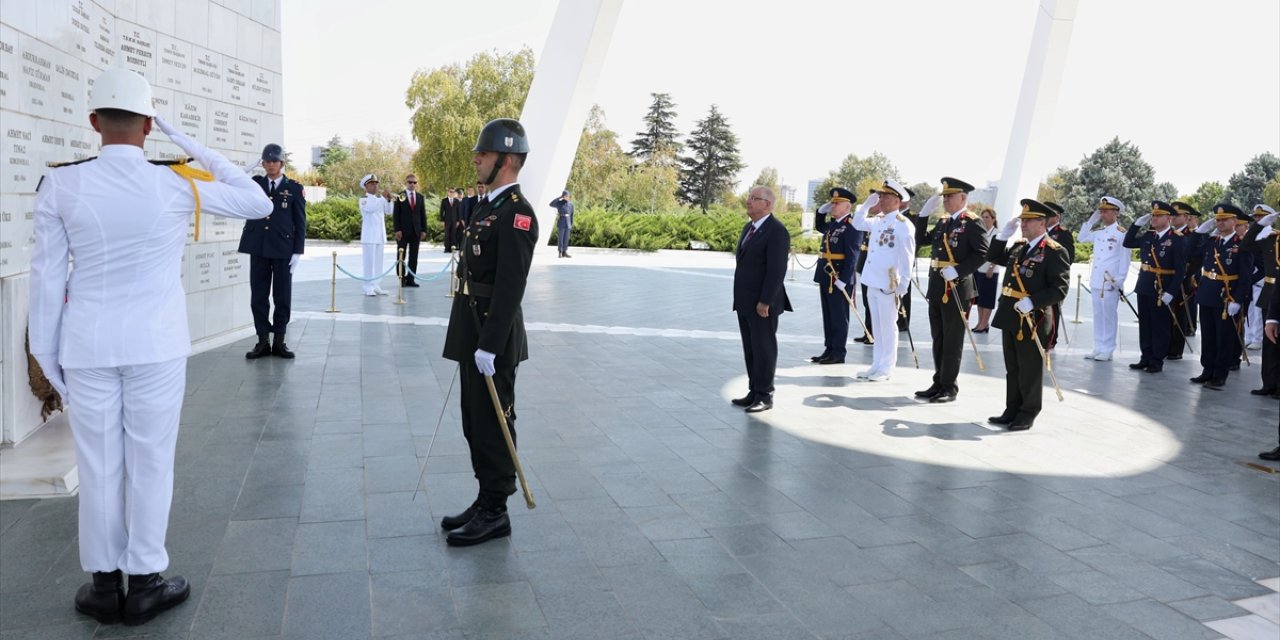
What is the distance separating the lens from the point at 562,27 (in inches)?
796

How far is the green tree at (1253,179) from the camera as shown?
4425 centimetres

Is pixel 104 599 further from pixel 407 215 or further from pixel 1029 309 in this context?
pixel 407 215

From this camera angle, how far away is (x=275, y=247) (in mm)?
8492

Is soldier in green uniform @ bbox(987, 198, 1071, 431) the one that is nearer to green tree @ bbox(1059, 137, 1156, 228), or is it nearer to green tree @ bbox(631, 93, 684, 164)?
green tree @ bbox(1059, 137, 1156, 228)

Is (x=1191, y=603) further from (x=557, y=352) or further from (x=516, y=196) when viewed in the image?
(x=557, y=352)

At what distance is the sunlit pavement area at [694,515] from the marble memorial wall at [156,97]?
109 cm

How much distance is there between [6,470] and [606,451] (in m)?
3.44

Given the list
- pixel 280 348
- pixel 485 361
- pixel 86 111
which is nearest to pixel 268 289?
pixel 280 348

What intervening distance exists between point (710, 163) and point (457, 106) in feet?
105

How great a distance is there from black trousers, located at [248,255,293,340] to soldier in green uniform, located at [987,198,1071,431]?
6460 millimetres

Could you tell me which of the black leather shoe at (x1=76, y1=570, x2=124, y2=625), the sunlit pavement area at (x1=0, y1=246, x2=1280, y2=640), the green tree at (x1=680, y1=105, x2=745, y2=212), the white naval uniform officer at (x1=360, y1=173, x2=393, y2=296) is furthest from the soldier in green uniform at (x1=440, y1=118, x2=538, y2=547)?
the green tree at (x1=680, y1=105, x2=745, y2=212)

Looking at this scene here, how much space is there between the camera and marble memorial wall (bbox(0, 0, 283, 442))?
5266 millimetres

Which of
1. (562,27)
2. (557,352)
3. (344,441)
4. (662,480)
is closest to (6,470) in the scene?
(344,441)

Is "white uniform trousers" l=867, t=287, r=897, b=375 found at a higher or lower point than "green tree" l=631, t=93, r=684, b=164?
lower
